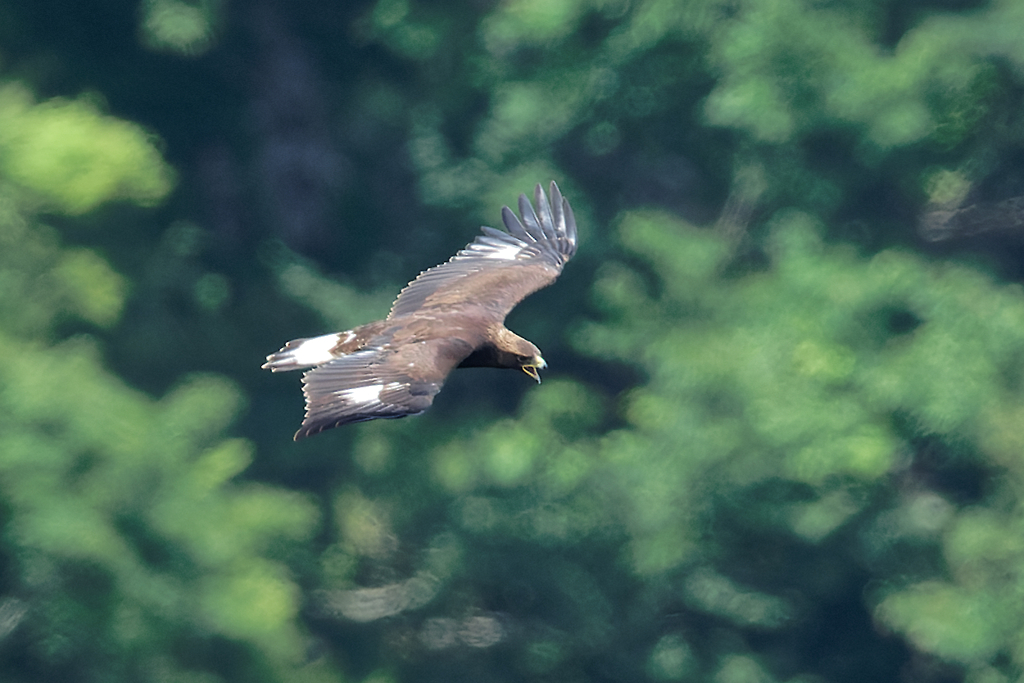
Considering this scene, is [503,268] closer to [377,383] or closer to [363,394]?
[377,383]

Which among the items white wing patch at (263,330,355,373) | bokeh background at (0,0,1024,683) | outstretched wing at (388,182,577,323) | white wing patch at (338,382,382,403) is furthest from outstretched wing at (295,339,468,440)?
bokeh background at (0,0,1024,683)

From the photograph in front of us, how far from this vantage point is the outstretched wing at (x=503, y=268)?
26.6ft

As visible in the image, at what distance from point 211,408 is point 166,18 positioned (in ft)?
13.3

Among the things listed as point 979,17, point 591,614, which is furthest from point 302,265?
point 979,17

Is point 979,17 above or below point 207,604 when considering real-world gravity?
above

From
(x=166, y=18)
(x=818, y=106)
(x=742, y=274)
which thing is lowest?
(x=742, y=274)

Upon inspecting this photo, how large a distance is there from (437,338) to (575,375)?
9.21 metres

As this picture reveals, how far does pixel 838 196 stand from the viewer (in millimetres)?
15305

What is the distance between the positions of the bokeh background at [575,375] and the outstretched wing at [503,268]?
5.22m

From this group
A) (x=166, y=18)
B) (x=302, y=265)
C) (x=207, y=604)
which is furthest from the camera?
(x=302, y=265)

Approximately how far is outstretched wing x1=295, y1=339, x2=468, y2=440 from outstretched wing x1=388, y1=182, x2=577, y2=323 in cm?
90

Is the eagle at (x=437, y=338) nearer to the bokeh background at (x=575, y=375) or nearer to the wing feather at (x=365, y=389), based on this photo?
the wing feather at (x=365, y=389)

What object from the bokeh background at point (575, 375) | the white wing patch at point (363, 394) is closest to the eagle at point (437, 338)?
the white wing patch at point (363, 394)

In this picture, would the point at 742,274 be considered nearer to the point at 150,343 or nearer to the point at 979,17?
the point at 979,17
